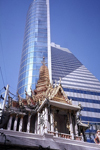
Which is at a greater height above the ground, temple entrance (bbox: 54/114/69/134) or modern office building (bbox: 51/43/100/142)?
modern office building (bbox: 51/43/100/142)

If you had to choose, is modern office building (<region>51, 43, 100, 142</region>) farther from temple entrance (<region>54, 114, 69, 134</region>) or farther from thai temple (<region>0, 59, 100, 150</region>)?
thai temple (<region>0, 59, 100, 150</region>)

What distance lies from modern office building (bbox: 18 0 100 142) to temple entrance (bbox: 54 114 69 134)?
3514 cm

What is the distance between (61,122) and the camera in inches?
731

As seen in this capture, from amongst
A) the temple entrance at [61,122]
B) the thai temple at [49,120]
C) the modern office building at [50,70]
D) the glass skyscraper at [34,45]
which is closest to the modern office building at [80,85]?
the modern office building at [50,70]

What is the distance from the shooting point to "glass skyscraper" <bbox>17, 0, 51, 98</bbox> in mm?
58562

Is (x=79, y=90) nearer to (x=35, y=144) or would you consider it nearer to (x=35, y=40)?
(x=35, y=40)

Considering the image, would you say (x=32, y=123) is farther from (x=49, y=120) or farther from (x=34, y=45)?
(x=34, y=45)

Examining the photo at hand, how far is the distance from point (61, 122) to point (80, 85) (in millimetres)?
53056

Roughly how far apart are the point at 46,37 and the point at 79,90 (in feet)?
89.8

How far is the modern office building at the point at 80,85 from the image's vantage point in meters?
57.5

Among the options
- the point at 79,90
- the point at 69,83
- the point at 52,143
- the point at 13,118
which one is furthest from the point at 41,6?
the point at 52,143

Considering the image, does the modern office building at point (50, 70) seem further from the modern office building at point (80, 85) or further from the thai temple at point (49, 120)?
the thai temple at point (49, 120)

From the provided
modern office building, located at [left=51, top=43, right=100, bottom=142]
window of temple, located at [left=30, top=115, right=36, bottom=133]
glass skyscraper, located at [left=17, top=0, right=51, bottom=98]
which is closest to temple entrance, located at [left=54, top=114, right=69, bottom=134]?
window of temple, located at [left=30, top=115, right=36, bottom=133]

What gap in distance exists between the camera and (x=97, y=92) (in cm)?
6619
